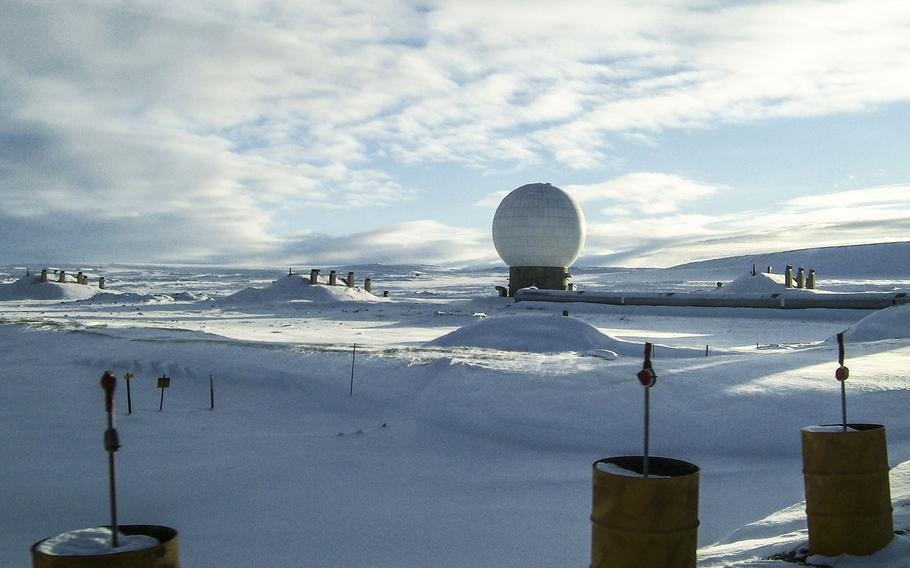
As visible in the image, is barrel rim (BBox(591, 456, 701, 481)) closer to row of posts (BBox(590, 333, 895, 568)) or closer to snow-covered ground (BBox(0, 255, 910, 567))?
row of posts (BBox(590, 333, 895, 568))

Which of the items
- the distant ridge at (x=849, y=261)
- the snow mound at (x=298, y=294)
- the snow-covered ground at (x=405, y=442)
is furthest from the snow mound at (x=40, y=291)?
the distant ridge at (x=849, y=261)

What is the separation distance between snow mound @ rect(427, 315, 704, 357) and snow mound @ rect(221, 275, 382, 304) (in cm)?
2300

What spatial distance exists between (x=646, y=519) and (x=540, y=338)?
15988mm

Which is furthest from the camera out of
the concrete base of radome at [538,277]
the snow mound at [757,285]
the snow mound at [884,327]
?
the concrete base of radome at [538,277]

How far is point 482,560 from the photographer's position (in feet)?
21.8

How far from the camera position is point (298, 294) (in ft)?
148

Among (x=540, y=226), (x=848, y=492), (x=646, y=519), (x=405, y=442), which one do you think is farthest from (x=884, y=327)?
(x=540, y=226)

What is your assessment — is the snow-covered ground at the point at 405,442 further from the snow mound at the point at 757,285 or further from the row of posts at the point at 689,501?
the snow mound at the point at 757,285

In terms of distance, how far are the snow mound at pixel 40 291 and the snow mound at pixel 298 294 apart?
10.9 metres

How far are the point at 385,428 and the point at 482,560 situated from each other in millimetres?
4800

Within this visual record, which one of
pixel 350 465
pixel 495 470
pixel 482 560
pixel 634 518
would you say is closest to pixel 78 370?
pixel 350 465

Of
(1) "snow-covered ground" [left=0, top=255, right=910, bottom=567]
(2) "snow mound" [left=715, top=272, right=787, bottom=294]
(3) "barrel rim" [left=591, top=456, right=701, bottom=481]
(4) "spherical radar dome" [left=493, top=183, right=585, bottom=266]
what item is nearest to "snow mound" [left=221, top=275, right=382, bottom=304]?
(4) "spherical radar dome" [left=493, top=183, right=585, bottom=266]

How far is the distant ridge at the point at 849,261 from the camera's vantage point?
102250mm

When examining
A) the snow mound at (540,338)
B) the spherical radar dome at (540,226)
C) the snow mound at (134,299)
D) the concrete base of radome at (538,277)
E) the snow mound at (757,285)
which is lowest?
the snow mound at (540,338)
